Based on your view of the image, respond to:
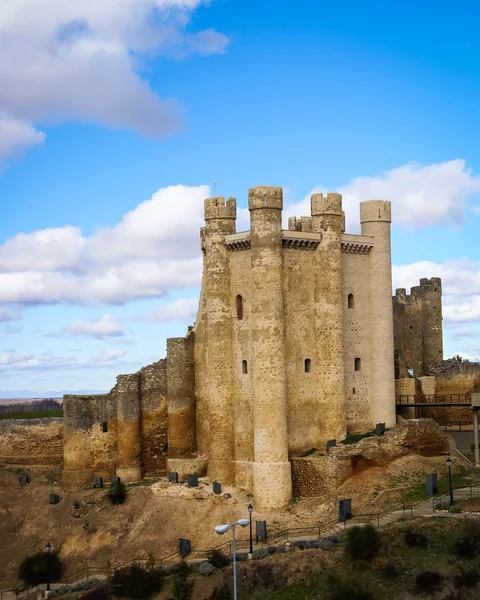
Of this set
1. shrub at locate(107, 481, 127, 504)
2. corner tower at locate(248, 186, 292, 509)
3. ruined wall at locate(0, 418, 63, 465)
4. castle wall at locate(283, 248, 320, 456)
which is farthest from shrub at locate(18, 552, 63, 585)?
castle wall at locate(283, 248, 320, 456)

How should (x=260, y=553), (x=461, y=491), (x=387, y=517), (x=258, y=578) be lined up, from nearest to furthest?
1. (x=258, y=578)
2. (x=260, y=553)
3. (x=387, y=517)
4. (x=461, y=491)

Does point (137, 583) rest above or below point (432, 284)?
below

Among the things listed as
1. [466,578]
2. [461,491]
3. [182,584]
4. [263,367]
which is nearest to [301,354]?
[263,367]

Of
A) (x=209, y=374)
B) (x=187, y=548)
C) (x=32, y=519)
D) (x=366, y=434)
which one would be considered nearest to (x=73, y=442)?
(x=32, y=519)

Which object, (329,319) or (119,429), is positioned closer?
(329,319)

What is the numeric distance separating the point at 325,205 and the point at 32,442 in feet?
72.2

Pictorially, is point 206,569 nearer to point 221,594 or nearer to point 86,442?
point 221,594

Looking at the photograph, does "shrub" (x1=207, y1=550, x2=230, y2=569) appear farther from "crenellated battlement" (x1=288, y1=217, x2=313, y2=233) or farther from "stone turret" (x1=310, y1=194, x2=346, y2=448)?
"crenellated battlement" (x1=288, y1=217, x2=313, y2=233)

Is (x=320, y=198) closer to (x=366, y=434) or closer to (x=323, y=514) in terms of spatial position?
(x=366, y=434)

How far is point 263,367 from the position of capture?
48.0m

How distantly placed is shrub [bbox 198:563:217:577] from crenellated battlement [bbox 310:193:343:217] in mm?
18766

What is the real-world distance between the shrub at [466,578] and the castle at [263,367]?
12511 mm

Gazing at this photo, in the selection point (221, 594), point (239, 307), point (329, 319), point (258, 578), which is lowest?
Result: point (221, 594)

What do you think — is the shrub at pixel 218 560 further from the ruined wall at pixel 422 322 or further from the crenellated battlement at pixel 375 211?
the ruined wall at pixel 422 322
